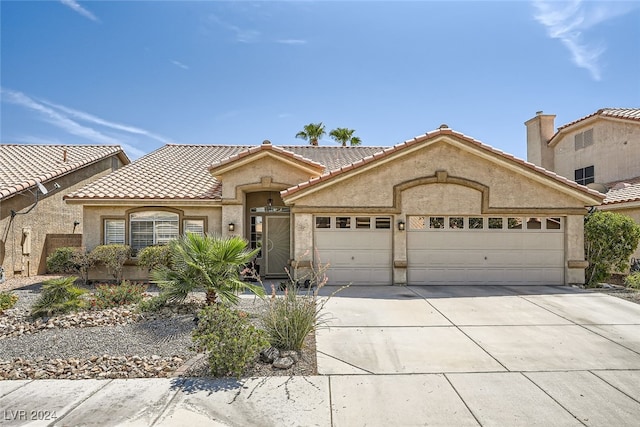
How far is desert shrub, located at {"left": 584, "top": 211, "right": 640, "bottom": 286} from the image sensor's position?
12617 mm

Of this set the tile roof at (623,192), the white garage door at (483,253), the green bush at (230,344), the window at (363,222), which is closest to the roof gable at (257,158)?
the window at (363,222)

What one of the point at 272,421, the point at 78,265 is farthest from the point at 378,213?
the point at 78,265

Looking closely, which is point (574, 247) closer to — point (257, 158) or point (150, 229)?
point (257, 158)

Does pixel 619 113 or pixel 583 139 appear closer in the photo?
pixel 619 113

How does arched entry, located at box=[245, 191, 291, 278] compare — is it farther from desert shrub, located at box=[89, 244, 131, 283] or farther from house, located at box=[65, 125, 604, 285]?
desert shrub, located at box=[89, 244, 131, 283]

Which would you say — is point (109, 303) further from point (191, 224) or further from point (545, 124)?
point (545, 124)

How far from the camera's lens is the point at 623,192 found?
52.9 ft

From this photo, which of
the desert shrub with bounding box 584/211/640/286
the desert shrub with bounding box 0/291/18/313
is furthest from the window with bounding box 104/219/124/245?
the desert shrub with bounding box 584/211/640/286

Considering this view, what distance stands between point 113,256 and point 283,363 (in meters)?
9.83

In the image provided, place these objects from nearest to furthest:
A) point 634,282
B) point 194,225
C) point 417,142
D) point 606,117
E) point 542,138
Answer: point 634,282
point 417,142
point 194,225
point 606,117
point 542,138

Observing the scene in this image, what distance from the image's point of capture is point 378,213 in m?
12.8

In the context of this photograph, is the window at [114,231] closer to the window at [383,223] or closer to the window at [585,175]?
the window at [383,223]

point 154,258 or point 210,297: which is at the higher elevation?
point 154,258

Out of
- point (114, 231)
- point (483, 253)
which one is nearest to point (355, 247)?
point (483, 253)
